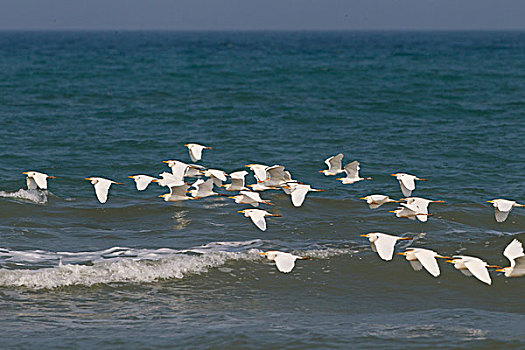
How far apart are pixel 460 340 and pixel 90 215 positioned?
1002cm

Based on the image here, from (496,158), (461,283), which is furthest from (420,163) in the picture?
(461,283)

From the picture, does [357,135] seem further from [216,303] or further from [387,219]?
[216,303]

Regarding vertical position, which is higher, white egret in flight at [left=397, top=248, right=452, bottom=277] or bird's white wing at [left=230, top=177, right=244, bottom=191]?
bird's white wing at [left=230, top=177, right=244, bottom=191]

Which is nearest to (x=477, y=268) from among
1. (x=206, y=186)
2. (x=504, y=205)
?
(x=504, y=205)

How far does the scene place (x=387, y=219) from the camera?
1766 centimetres

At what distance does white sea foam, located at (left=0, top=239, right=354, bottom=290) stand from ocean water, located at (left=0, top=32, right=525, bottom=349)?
0.05 m

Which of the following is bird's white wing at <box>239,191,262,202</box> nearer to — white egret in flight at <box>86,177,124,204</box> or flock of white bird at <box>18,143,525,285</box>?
flock of white bird at <box>18,143,525,285</box>

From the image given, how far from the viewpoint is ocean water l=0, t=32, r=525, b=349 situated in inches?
439

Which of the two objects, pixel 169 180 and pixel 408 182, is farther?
pixel 169 180

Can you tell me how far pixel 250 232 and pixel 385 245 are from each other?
4170mm

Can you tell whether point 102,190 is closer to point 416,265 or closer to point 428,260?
point 416,265

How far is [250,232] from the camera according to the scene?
656 inches

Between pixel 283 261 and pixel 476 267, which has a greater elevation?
pixel 283 261

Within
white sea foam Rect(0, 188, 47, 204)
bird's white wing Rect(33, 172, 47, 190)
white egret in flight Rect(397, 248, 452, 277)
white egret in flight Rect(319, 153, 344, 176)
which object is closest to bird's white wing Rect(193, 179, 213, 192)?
white egret in flight Rect(319, 153, 344, 176)
